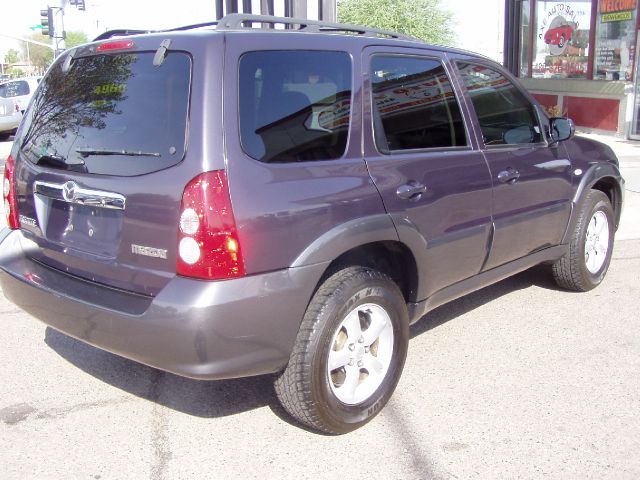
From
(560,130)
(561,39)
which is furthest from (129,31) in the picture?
(561,39)

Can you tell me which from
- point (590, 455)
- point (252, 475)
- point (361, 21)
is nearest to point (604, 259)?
point (590, 455)

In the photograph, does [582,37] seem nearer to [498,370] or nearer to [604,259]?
[604,259]

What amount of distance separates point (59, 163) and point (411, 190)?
1711 millimetres

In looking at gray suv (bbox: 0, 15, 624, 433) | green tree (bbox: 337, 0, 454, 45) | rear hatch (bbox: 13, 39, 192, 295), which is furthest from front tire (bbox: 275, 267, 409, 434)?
green tree (bbox: 337, 0, 454, 45)

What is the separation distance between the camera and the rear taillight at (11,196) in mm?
3631

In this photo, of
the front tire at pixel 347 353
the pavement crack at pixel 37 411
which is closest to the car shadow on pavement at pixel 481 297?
the front tire at pixel 347 353

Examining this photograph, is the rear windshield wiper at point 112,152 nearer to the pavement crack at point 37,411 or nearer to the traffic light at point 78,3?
the pavement crack at point 37,411

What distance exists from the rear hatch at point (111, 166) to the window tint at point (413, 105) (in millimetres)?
1068

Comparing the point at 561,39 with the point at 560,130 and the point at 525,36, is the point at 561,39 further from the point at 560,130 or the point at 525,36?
the point at 560,130

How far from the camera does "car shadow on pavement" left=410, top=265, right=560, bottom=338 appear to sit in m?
4.72

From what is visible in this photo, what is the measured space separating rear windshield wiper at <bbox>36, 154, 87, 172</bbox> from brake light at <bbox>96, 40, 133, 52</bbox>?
0.54 meters

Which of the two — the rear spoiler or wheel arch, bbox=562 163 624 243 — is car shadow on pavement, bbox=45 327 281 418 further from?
wheel arch, bbox=562 163 624 243

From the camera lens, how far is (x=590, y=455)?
308 centimetres

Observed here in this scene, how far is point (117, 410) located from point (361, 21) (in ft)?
79.9
